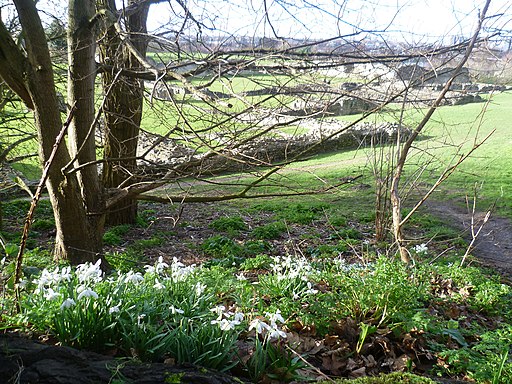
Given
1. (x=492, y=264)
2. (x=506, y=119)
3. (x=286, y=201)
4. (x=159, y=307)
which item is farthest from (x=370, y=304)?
(x=506, y=119)

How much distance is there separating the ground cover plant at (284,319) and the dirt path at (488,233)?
2707mm

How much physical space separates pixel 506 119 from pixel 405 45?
20.8 meters

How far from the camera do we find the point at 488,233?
6543 mm

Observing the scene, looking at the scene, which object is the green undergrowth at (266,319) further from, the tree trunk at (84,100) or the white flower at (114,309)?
the tree trunk at (84,100)

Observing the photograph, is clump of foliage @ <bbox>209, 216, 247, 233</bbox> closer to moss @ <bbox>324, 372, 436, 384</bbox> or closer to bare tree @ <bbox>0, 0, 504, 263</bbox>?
bare tree @ <bbox>0, 0, 504, 263</bbox>

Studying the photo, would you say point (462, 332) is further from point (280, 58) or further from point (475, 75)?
point (475, 75)

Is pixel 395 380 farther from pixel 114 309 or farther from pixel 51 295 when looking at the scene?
pixel 51 295

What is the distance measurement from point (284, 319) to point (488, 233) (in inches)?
178

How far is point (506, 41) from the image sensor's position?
4762 millimetres

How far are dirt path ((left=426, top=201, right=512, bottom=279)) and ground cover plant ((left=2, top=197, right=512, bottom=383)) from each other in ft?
8.88

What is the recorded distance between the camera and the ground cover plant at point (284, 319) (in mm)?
2482

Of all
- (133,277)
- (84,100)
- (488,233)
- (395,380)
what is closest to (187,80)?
(84,100)

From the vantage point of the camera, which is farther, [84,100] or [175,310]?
[84,100]

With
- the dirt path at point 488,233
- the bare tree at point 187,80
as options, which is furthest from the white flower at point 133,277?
the dirt path at point 488,233
